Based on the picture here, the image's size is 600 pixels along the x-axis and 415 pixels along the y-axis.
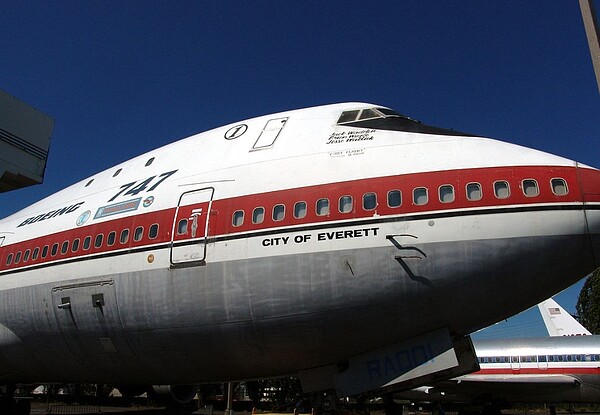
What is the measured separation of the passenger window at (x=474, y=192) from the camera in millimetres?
7614

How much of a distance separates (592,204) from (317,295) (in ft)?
13.7

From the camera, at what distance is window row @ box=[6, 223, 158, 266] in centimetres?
991

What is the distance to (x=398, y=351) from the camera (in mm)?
7879

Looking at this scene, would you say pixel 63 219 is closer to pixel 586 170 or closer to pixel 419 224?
pixel 419 224

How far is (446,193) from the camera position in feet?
25.5

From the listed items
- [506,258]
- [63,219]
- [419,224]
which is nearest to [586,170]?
[506,258]

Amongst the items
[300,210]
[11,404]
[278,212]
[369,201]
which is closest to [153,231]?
[278,212]

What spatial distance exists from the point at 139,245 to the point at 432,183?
5.55m

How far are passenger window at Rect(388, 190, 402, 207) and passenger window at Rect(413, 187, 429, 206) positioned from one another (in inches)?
9.0

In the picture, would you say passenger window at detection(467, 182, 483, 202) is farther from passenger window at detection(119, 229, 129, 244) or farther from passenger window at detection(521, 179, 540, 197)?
passenger window at detection(119, 229, 129, 244)

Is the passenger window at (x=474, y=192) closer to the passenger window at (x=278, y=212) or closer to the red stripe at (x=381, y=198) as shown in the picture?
the red stripe at (x=381, y=198)

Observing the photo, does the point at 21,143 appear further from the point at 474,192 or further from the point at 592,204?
the point at 592,204

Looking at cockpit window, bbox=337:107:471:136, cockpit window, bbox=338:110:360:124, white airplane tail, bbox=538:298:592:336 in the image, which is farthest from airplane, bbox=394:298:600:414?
cockpit window, bbox=338:110:360:124

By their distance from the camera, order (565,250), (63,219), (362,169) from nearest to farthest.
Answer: (565,250), (362,169), (63,219)
